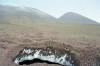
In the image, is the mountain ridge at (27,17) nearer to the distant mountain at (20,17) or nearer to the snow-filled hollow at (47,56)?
the distant mountain at (20,17)

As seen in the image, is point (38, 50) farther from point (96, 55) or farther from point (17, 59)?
point (96, 55)

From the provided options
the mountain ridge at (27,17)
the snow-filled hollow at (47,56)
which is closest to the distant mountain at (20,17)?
the mountain ridge at (27,17)

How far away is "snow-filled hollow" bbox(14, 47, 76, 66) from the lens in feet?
55.1

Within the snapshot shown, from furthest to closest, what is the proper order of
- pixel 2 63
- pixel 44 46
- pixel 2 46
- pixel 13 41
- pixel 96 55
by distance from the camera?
pixel 13 41 → pixel 2 46 → pixel 44 46 → pixel 96 55 → pixel 2 63

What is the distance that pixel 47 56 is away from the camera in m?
17.3

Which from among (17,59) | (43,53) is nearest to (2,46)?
(17,59)

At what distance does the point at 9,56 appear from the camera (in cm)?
1798

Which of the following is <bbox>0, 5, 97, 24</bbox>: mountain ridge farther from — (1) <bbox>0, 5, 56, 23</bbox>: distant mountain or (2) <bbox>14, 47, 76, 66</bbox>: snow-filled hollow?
(2) <bbox>14, 47, 76, 66</bbox>: snow-filled hollow

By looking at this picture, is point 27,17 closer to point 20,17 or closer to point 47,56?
point 20,17

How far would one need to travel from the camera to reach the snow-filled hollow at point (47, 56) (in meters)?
16.8

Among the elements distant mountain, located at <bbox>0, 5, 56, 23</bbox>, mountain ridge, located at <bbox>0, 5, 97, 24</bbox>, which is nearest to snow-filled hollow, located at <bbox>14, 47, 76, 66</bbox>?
distant mountain, located at <bbox>0, 5, 56, 23</bbox>

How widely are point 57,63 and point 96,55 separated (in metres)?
4.04

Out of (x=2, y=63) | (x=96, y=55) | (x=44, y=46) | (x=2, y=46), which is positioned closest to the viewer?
(x=2, y=63)

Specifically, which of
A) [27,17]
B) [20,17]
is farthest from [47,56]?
[27,17]
